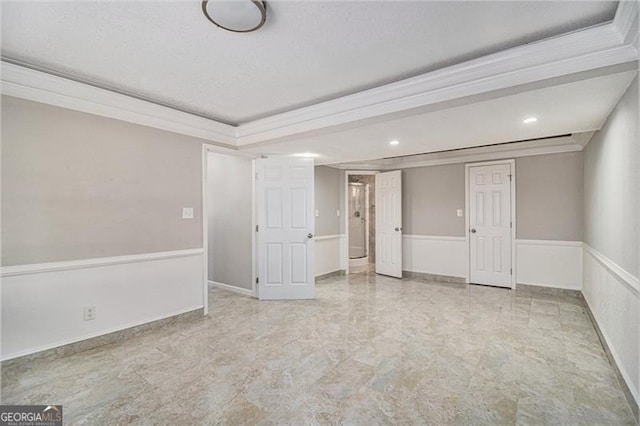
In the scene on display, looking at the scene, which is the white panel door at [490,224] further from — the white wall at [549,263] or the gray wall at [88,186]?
the gray wall at [88,186]

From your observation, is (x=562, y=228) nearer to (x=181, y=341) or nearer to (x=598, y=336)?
(x=598, y=336)

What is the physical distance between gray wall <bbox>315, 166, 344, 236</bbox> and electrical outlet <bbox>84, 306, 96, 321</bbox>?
3593mm

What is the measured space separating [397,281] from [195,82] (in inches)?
182

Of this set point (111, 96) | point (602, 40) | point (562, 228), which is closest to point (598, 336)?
point (562, 228)

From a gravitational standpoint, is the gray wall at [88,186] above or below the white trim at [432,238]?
above

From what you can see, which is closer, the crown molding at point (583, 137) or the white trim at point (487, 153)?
the crown molding at point (583, 137)

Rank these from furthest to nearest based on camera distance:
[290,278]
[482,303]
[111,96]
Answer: [290,278], [482,303], [111,96]

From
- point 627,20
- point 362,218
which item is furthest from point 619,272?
point 362,218

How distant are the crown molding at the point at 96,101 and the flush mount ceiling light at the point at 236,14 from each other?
1755mm

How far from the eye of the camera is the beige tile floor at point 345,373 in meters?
1.94

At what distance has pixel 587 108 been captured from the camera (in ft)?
8.26

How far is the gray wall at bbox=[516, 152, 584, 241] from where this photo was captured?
4.47 meters

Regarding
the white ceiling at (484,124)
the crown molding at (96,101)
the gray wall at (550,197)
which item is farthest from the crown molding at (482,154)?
the crown molding at (96,101)

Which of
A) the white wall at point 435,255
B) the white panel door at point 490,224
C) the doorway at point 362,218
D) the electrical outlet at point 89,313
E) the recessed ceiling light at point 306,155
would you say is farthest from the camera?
the doorway at point 362,218
